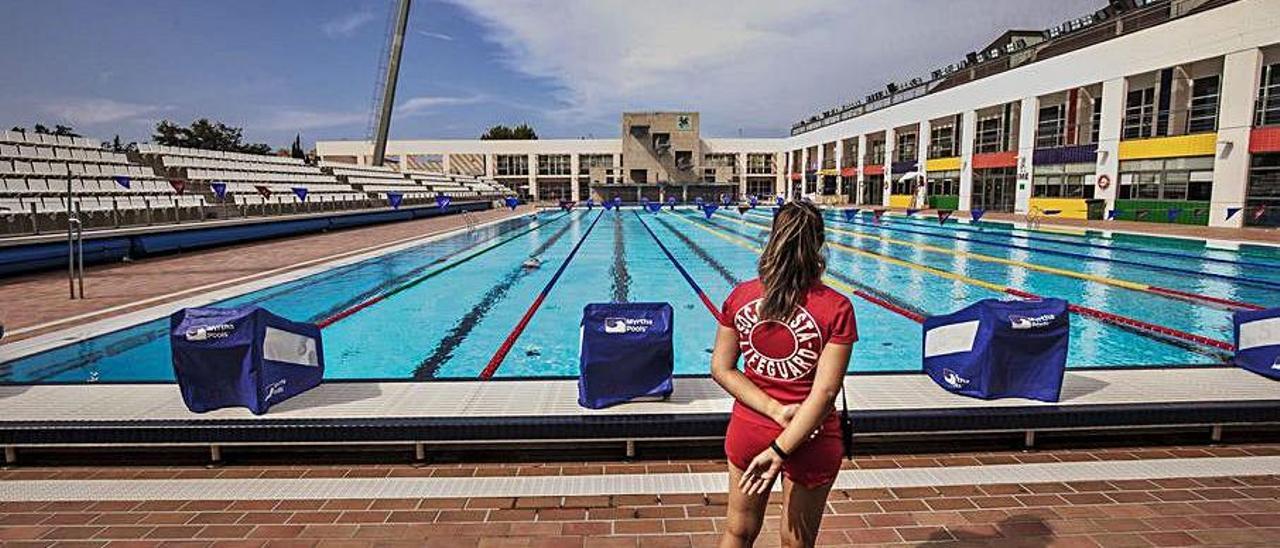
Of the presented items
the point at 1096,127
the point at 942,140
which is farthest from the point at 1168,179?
the point at 942,140

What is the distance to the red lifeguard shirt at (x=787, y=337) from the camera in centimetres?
175

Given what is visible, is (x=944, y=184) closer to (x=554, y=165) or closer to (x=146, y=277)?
(x=146, y=277)

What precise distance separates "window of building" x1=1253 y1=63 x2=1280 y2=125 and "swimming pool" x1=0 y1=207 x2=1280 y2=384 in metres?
7.68

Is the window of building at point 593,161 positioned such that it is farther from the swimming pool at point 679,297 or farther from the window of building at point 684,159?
the swimming pool at point 679,297

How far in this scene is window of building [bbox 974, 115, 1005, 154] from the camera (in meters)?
34.5

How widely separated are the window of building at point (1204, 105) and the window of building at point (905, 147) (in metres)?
18.2

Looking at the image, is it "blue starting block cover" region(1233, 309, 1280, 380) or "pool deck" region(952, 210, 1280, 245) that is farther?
"pool deck" region(952, 210, 1280, 245)

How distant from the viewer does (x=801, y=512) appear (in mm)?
1855

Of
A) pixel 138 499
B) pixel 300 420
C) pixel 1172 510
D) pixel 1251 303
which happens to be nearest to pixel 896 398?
pixel 1172 510

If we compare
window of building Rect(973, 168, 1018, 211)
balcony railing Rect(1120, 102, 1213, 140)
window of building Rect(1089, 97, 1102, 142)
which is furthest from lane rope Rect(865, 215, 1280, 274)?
window of building Rect(973, 168, 1018, 211)

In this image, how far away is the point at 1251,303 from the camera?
856cm

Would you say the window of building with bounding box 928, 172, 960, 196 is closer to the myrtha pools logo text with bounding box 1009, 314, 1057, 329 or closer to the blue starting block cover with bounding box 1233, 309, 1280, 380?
the blue starting block cover with bounding box 1233, 309, 1280, 380

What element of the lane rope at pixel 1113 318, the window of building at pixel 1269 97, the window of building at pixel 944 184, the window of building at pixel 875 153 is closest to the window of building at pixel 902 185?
the window of building at pixel 944 184

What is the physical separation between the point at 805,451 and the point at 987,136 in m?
38.9
